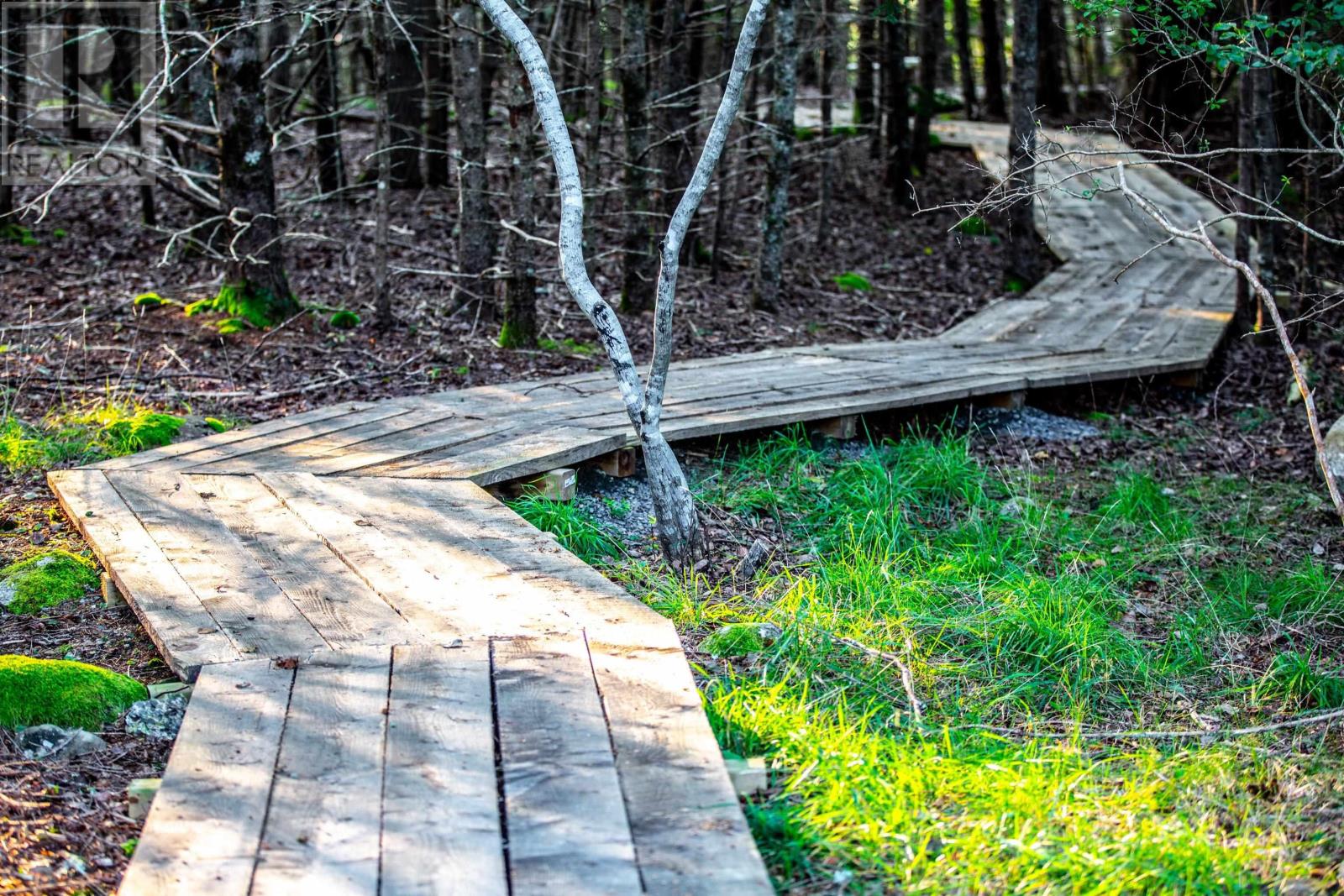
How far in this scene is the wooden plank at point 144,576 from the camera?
4.08 metres

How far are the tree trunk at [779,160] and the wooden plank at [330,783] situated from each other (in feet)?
24.9

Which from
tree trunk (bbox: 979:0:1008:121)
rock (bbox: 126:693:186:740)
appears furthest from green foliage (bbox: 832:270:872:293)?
tree trunk (bbox: 979:0:1008:121)

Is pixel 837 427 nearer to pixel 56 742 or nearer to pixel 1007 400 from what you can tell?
pixel 1007 400

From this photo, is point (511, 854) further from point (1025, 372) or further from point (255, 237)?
point (255, 237)

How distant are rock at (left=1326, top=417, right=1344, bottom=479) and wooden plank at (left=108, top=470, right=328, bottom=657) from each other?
230 inches

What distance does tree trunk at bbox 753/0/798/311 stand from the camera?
402 inches

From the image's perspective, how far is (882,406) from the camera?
307 inches

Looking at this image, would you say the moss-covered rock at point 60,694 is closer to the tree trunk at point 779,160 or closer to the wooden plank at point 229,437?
the wooden plank at point 229,437

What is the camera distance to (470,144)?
9.15m

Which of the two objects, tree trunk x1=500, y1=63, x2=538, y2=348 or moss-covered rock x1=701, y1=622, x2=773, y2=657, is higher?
tree trunk x1=500, y1=63, x2=538, y2=348

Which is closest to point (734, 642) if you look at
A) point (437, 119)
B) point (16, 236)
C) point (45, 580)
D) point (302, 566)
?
point (302, 566)

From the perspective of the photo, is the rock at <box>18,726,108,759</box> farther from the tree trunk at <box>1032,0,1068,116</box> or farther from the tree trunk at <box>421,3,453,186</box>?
the tree trunk at <box>1032,0,1068,116</box>

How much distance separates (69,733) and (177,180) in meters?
8.24

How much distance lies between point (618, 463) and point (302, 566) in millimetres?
2342
